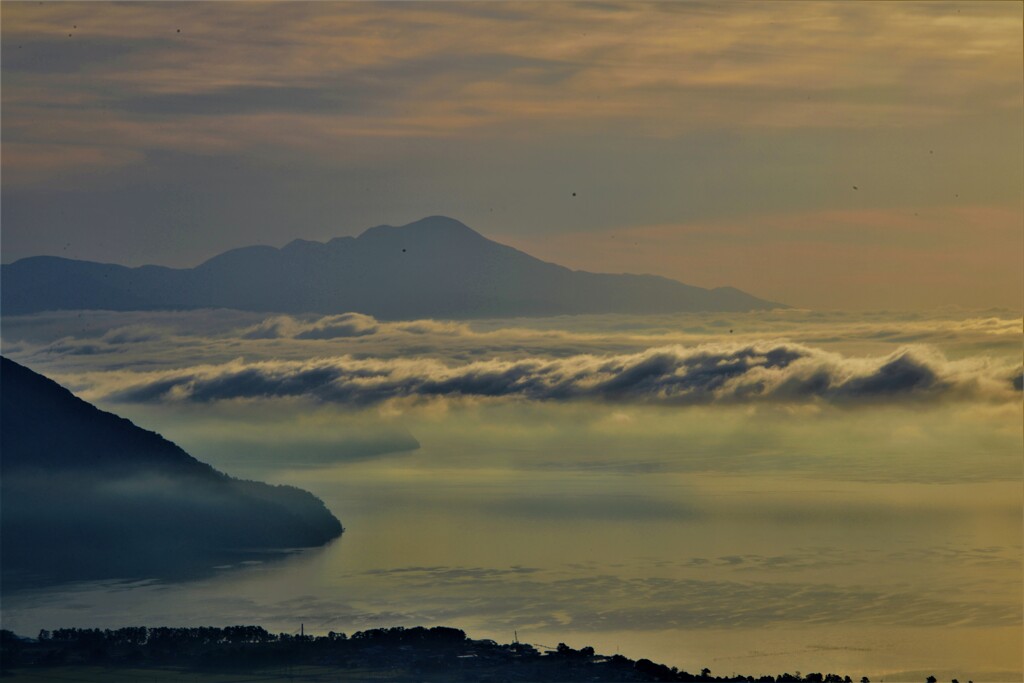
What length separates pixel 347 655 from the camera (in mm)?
131125

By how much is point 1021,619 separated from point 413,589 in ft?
282

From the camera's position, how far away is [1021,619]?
15038 cm

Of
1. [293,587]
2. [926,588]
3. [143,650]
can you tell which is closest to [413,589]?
[293,587]

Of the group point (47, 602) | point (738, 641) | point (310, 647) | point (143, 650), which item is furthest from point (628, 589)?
point (47, 602)

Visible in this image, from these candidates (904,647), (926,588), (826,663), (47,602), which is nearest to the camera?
(826,663)

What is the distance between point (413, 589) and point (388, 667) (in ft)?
207

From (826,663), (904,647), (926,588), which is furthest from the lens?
(926,588)

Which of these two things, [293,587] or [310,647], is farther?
[293,587]

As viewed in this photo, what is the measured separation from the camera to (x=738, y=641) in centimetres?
13662

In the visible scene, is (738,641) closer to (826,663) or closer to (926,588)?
(826,663)

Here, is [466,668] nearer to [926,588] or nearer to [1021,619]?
[1021,619]

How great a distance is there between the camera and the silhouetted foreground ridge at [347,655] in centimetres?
11981

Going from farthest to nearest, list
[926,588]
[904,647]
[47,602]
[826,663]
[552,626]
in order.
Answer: [47,602] → [926,588] → [552,626] → [904,647] → [826,663]

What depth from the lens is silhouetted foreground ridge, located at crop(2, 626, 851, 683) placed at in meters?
120
